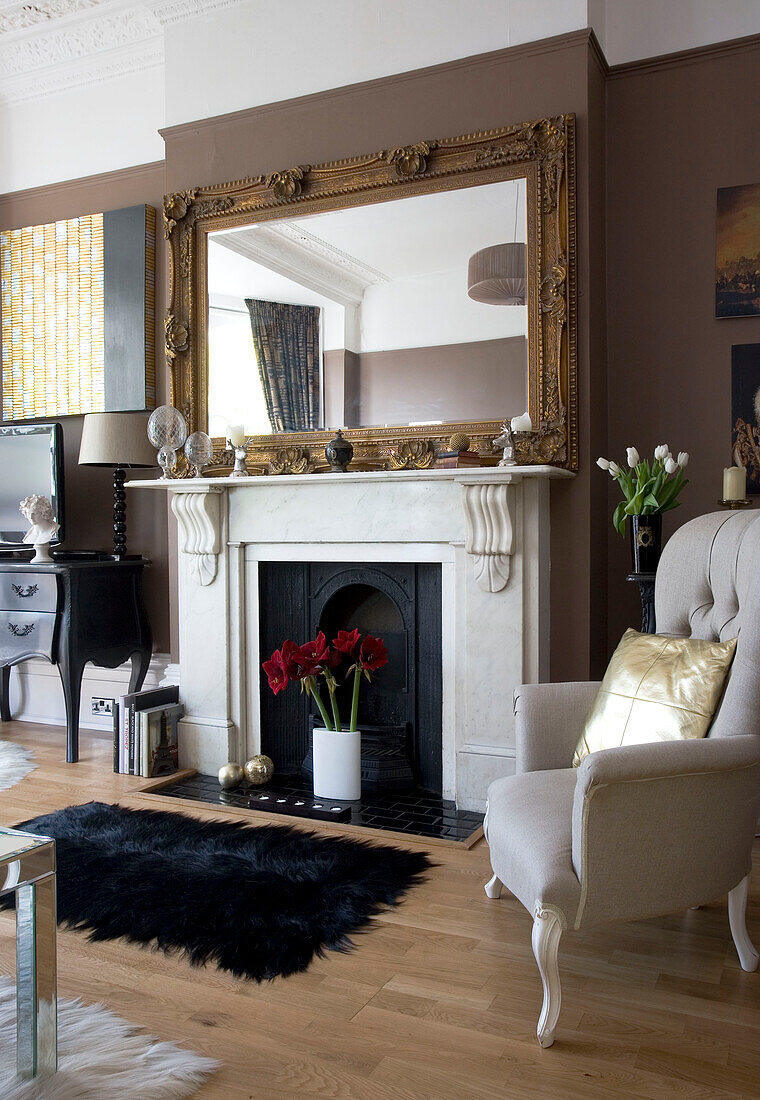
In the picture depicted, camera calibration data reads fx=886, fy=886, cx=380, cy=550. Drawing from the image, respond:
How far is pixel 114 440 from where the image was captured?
4.14 meters

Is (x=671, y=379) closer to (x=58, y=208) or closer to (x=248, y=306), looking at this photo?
(x=248, y=306)

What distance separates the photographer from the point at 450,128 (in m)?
3.44

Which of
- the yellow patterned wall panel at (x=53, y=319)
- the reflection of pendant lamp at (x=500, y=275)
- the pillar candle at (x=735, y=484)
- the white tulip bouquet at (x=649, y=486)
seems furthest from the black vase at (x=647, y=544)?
the yellow patterned wall panel at (x=53, y=319)

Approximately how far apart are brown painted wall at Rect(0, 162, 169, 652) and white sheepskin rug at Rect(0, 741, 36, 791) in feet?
2.65

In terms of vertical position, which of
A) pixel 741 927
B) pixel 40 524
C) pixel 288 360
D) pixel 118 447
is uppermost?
pixel 288 360

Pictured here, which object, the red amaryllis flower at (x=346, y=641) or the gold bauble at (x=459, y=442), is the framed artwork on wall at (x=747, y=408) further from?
the red amaryllis flower at (x=346, y=641)

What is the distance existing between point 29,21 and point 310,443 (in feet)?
A: 8.48

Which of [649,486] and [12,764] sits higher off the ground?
[649,486]

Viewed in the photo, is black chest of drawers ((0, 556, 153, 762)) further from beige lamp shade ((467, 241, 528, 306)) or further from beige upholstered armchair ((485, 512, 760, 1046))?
beige upholstered armchair ((485, 512, 760, 1046))

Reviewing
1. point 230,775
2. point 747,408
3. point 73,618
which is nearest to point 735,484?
point 747,408

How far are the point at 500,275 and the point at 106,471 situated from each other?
7.66 feet

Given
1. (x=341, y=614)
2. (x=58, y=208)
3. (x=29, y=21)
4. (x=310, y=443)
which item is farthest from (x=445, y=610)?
(x=29, y=21)

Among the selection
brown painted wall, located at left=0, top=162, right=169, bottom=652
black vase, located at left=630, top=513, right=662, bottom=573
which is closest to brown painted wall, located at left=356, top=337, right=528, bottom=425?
black vase, located at left=630, top=513, right=662, bottom=573

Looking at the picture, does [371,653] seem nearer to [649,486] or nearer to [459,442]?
[459,442]
